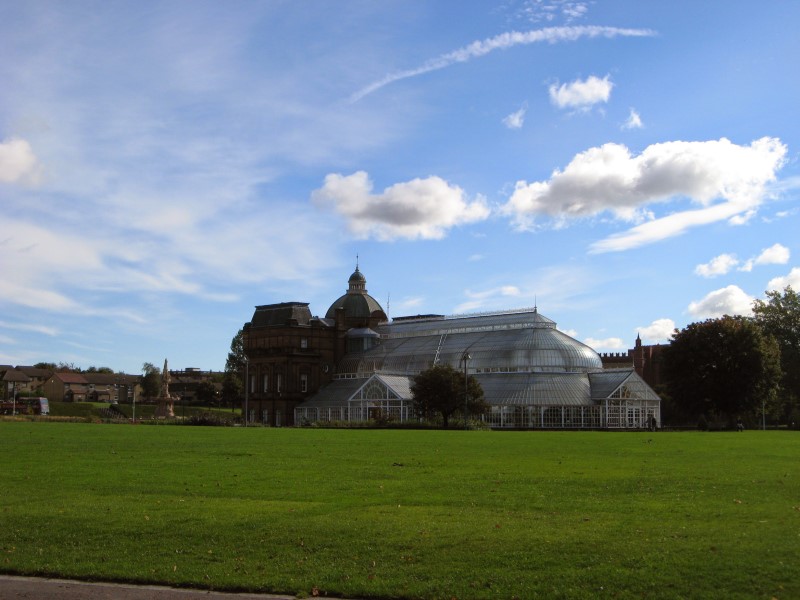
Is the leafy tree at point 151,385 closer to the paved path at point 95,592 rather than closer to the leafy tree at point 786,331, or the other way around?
the leafy tree at point 786,331

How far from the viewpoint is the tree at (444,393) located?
79438mm

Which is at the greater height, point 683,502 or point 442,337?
point 442,337

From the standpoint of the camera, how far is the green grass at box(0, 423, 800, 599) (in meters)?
12.4

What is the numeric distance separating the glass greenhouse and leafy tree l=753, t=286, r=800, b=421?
25579 millimetres

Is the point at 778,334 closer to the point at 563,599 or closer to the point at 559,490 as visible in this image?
the point at 559,490

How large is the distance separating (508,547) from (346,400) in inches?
3485

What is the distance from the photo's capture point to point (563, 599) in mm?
11688

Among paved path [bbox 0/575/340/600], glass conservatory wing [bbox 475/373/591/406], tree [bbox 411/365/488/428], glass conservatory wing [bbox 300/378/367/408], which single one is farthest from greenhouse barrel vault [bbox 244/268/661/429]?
paved path [bbox 0/575/340/600]

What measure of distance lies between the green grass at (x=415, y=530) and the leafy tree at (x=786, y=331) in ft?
301

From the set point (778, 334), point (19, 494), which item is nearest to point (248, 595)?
point (19, 494)

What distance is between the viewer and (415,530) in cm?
1513

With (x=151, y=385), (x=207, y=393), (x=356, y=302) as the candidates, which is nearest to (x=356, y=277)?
(x=356, y=302)

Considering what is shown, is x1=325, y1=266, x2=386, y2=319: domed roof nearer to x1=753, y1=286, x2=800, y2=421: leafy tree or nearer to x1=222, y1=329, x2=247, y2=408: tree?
x1=222, y1=329, x2=247, y2=408: tree

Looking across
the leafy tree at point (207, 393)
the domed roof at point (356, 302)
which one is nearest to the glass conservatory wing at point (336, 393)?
the domed roof at point (356, 302)
